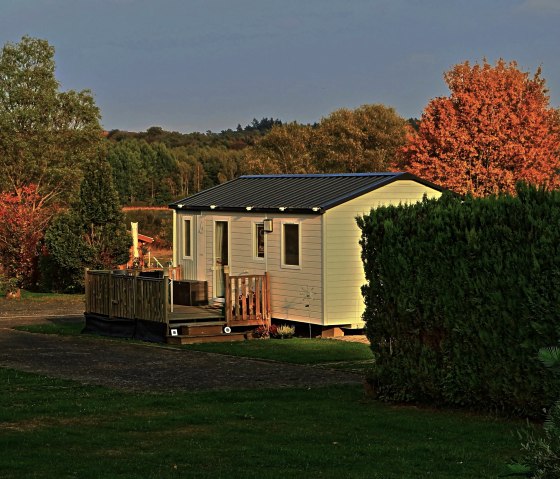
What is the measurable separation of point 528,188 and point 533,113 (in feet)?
112

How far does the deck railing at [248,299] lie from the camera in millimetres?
23562

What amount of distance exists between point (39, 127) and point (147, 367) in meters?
41.3

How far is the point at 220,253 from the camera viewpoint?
87.2 ft

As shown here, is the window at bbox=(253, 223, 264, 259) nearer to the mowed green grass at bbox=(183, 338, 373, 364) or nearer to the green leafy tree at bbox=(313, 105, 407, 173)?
the mowed green grass at bbox=(183, 338, 373, 364)

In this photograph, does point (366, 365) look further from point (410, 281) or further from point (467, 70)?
point (467, 70)

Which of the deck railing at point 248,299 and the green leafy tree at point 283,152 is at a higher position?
the green leafy tree at point 283,152

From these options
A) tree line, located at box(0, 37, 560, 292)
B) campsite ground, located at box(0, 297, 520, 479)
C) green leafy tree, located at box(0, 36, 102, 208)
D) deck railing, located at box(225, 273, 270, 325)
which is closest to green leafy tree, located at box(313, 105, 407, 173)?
tree line, located at box(0, 37, 560, 292)

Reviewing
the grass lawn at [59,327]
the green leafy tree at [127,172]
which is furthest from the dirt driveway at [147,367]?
the green leafy tree at [127,172]

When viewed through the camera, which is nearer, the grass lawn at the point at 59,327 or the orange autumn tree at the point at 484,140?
the grass lawn at the point at 59,327

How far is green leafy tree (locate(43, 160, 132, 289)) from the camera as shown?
35.8 meters

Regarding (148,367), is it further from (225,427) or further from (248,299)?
(225,427)

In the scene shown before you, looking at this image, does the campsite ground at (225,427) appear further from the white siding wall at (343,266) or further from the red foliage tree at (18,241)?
the red foliage tree at (18,241)

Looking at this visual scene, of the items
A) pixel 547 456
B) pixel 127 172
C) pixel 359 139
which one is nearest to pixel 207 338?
pixel 547 456

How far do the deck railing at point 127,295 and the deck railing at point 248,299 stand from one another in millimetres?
1399
